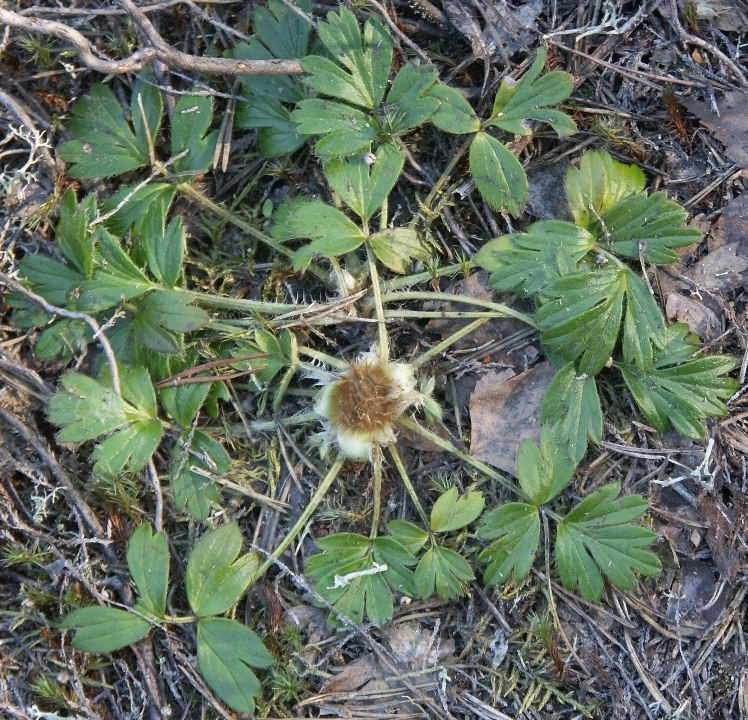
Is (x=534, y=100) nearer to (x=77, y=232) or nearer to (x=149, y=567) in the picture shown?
(x=77, y=232)

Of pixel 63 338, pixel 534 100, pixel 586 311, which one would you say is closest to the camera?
pixel 586 311

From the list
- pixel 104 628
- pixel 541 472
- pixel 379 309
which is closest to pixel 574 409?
pixel 541 472

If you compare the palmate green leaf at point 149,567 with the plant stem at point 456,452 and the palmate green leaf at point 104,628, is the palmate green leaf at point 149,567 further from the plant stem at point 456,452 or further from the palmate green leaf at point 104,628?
the plant stem at point 456,452

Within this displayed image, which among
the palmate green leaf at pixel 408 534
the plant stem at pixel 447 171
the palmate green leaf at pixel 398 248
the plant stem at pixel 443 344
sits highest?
the plant stem at pixel 447 171

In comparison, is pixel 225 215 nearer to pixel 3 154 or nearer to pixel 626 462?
pixel 3 154

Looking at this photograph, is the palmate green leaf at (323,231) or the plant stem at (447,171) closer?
the palmate green leaf at (323,231)

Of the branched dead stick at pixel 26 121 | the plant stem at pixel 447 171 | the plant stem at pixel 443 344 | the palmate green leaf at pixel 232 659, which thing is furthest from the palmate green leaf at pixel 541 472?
the branched dead stick at pixel 26 121

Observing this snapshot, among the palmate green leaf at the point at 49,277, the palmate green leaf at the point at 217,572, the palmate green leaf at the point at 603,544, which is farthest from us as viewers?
the palmate green leaf at the point at 49,277
